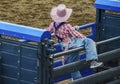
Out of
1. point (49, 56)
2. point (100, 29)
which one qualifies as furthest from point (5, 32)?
point (100, 29)

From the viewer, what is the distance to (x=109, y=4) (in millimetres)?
6012

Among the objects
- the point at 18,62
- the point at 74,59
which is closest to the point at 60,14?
the point at 74,59

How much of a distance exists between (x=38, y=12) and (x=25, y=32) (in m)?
5.70

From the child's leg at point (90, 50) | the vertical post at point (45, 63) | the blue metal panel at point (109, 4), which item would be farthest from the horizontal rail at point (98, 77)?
the blue metal panel at point (109, 4)

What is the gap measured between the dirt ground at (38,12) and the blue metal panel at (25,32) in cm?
456

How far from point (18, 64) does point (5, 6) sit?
19.8 feet

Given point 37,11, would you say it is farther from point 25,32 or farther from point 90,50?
point 25,32

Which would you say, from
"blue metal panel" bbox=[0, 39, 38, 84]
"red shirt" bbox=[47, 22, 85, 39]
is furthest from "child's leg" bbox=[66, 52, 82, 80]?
"blue metal panel" bbox=[0, 39, 38, 84]

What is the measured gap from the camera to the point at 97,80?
508cm

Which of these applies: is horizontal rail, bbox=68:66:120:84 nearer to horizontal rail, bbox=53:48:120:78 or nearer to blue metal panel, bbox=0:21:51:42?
horizontal rail, bbox=53:48:120:78

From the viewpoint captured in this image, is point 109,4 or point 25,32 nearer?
point 25,32

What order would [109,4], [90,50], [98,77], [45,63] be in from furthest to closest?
[109,4] → [98,77] → [90,50] → [45,63]

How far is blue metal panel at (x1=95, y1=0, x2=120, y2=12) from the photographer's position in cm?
596

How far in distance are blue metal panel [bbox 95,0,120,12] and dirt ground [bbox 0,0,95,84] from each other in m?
3.28
